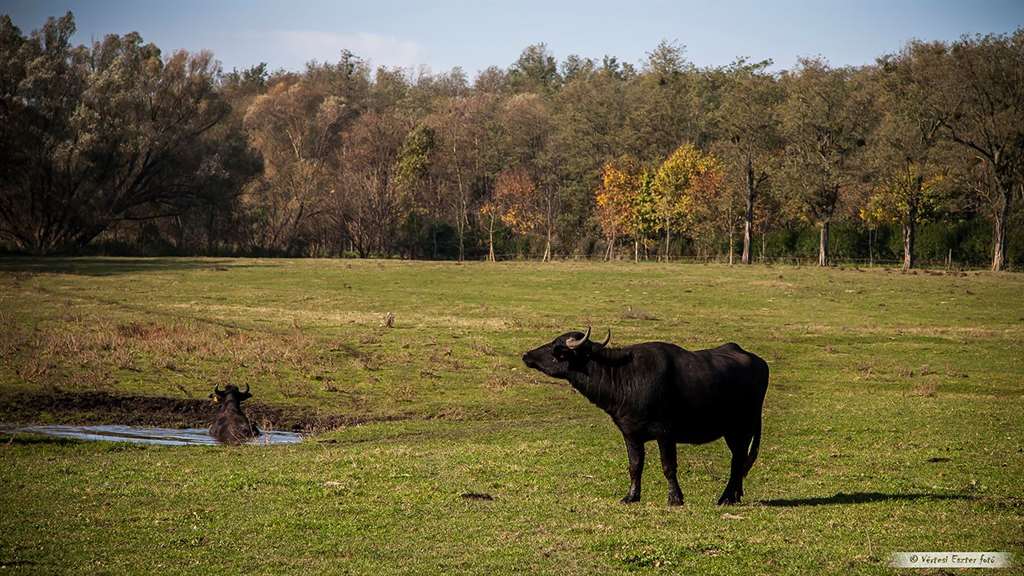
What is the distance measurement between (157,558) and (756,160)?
7789 cm

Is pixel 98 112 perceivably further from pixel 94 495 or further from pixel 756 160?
pixel 94 495

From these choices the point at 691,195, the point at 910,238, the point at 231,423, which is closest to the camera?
the point at 231,423

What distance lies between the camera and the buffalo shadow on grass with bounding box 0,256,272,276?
58987mm

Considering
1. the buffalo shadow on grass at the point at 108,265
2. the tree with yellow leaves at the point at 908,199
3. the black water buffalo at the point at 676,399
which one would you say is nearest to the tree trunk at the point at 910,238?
the tree with yellow leaves at the point at 908,199

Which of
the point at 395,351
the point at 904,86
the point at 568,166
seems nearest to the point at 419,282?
the point at 395,351

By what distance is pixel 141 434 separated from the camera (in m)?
A: 22.5

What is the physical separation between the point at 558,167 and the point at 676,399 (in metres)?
92.0

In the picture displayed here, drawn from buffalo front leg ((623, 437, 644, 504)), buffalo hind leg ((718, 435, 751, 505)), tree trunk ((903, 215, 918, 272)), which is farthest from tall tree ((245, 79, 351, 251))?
buffalo hind leg ((718, 435, 751, 505))

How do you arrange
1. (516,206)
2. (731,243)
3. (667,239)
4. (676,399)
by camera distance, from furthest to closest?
1. (516,206)
2. (667,239)
3. (731,243)
4. (676,399)

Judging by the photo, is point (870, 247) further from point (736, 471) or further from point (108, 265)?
point (736, 471)

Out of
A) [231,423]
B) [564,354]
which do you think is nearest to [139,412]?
[231,423]

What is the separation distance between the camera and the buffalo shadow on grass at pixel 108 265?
58987 mm

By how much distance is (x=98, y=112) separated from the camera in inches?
3098

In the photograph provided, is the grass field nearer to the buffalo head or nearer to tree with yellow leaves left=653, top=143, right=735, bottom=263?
the buffalo head
